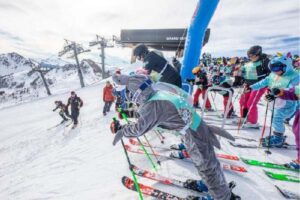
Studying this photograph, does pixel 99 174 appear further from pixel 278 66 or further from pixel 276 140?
pixel 278 66

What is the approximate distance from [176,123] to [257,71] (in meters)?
4.61

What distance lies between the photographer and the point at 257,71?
19.2ft

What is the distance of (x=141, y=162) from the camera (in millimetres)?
4625

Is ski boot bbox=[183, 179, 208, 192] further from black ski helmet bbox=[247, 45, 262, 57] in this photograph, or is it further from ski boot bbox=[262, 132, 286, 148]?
black ski helmet bbox=[247, 45, 262, 57]

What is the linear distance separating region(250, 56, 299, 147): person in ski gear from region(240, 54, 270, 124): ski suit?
36.8 inches

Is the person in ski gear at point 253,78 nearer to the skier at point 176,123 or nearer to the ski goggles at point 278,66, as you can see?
the ski goggles at point 278,66

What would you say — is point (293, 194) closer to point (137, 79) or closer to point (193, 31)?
point (137, 79)

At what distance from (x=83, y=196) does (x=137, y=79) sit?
8.54 feet

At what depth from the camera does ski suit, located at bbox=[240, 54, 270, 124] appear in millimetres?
5769

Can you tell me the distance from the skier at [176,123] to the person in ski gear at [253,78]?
156 inches

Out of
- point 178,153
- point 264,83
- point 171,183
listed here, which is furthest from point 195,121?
point 264,83

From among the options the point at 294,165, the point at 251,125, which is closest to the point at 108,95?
the point at 251,125

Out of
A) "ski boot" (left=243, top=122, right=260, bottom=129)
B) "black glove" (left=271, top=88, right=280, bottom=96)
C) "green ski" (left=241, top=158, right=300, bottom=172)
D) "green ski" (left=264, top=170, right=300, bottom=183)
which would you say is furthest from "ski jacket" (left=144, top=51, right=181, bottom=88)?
"ski boot" (left=243, top=122, right=260, bottom=129)

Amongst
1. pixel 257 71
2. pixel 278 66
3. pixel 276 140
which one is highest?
pixel 278 66
